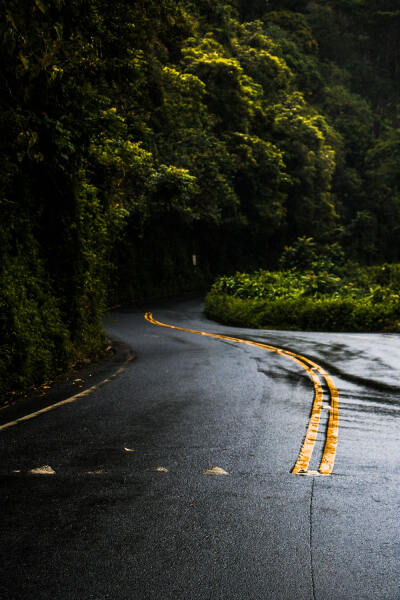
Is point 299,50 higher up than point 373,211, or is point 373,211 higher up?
point 299,50

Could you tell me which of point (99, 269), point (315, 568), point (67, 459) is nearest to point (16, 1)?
point (67, 459)

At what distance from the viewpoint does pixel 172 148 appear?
32.5 metres

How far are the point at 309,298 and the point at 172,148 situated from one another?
13.1m

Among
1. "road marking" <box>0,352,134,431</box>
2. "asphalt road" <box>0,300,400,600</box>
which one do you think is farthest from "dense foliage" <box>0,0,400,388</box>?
"asphalt road" <box>0,300,400,600</box>

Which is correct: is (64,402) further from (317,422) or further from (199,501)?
(199,501)

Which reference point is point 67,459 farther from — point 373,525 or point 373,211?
point 373,211

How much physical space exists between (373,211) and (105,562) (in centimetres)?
5466

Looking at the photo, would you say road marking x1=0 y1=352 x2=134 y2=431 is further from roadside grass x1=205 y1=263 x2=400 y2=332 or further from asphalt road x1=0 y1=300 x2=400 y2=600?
roadside grass x1=205 y1=263 x2=400 y2=332

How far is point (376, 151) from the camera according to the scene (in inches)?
2136

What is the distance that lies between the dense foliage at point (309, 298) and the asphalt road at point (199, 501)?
41.8 feet

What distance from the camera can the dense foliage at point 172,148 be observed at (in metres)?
9.95

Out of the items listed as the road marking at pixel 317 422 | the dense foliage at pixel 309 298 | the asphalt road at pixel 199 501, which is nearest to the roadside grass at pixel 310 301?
the dense foliage at pixel 309 298

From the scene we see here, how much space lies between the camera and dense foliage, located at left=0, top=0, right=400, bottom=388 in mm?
9953

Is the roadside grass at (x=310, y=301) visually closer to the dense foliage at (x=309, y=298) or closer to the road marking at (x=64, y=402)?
the dense foliage at (x=309, y=298)
